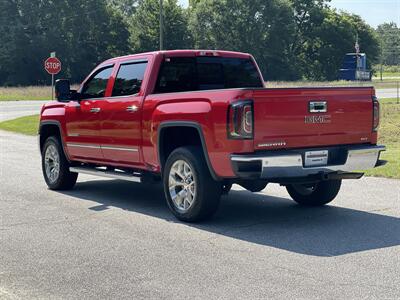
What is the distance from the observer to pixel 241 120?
22.3 feet

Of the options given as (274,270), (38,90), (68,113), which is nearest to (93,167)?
(68,113)

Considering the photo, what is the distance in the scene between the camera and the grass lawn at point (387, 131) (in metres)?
11.6

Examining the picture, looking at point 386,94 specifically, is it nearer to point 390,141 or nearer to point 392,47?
point 390,141

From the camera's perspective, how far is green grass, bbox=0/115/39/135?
23.5m

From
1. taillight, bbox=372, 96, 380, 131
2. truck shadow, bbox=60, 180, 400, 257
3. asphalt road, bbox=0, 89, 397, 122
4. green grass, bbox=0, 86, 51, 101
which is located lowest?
green grass, bbox=0, 86, 51, 101

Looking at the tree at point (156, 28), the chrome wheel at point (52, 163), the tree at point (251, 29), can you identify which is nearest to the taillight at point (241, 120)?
the chrome wheel at point (52, 163)

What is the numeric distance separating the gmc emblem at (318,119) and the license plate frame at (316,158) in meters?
0.33

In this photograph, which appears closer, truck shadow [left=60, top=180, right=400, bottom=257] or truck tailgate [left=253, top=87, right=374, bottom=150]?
truck shadow [left=60, top=180, right=400, bottom=257]

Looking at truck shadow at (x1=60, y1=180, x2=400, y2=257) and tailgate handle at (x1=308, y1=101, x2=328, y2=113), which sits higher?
tailgate handle at (x1=308, y1=101, x2=328, y2=113)

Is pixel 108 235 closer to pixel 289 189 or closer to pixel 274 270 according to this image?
pixel 274 270

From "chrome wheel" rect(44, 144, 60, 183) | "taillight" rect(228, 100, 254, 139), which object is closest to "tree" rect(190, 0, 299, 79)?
"chrome wheel" rect(44, 144, 60, 183)

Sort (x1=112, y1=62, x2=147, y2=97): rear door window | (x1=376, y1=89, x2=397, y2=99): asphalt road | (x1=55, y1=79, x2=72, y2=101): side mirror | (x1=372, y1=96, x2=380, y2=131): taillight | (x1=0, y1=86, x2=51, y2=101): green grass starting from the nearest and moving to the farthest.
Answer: (x1=372, y1=96, x2=380, y2=131): taillight, (x1=112, y1=62, x2=147, y2=97): rear door window, (x1=55, y1=79, x2=72, y2=101): side mirror, (x1=376, y1=89, x2=397, y2=99): asphalt road, (x1=0, y1=86, x2=51, y2=101): green grass

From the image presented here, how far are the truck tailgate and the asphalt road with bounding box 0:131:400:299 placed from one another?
0.98m

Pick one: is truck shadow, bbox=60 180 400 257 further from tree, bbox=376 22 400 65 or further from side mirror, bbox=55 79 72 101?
tree, bbox=376 22 400 65
